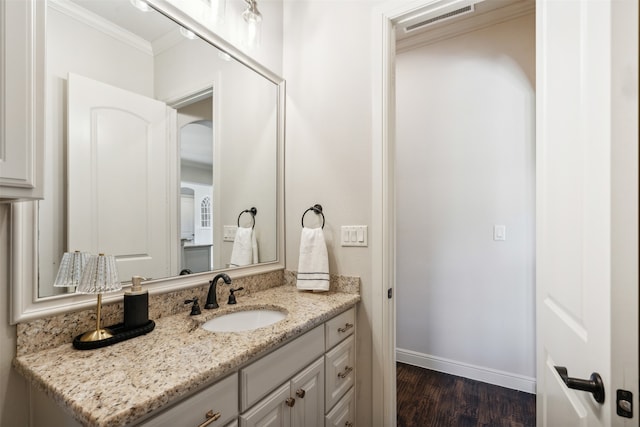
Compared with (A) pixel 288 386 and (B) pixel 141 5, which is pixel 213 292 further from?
(B) pixel 141 5

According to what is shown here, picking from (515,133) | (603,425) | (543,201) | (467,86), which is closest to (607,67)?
(543,201)

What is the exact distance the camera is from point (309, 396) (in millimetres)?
1203

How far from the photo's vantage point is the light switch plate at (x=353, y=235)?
1624mm

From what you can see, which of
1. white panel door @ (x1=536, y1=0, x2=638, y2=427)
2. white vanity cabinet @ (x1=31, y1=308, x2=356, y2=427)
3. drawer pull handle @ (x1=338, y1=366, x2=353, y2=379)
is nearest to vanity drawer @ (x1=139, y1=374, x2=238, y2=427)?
white vanity cabinet @ (x1=31, y1=308, x2=356, y2=427)

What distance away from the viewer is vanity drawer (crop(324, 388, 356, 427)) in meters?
1.36

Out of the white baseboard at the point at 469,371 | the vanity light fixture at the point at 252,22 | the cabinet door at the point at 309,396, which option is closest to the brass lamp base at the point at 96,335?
the cabinet door at the point at 309,396

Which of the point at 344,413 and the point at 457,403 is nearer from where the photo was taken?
the point at 344,413

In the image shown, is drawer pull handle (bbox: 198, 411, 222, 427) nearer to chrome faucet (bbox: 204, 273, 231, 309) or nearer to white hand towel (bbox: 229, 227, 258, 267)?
chrome faucet (bbox: 204, 273, 231, 309)

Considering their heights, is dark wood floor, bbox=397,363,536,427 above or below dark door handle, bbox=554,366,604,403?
below

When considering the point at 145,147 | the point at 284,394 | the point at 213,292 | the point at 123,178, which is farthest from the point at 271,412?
the point at 145,147

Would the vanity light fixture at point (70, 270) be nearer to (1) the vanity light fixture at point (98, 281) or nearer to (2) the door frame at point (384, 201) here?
(1) the vanity light fixture at point (98, 281)

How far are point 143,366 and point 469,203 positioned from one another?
234 cm

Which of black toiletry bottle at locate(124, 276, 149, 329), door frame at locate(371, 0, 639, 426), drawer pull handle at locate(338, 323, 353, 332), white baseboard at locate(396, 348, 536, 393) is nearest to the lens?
black toiletry bottle at locate(124, 276, 149, 329)

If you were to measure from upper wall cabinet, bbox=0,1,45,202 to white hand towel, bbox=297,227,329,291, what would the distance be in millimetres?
1135
